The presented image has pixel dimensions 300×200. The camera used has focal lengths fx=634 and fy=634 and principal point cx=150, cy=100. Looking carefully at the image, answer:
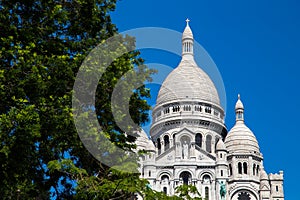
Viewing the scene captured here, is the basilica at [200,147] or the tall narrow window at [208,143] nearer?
the basilica at [200,147]

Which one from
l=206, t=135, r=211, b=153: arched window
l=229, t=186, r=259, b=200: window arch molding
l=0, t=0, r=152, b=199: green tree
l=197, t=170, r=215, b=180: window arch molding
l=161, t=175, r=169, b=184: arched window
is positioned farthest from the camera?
l=206, t=135, r=211, b=153: arched window

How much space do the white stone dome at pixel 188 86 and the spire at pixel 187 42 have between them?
8.01ft

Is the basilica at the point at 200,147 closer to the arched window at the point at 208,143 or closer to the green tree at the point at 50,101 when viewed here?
the arched window at the point at 208,143

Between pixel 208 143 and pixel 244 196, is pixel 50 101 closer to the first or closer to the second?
pixel 244 196

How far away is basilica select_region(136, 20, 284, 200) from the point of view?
6494 centimetres

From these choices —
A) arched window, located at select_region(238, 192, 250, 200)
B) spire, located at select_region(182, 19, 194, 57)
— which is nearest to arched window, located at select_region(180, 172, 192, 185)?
arched window, located at select_region(238, 192, 250, 200)

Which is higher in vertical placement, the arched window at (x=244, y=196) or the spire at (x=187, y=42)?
the spire at (x=187, y=42)

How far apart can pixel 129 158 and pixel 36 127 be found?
12.3 feet

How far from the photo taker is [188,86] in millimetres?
74562

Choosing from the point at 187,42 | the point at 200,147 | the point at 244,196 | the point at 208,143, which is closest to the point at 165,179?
the point at 200,147

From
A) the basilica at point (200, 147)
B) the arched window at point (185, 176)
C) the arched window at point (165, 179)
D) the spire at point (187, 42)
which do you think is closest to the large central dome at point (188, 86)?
the basilica at point (200, 147)

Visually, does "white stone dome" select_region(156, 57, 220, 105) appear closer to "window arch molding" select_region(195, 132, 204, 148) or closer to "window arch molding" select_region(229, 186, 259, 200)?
"window arch molding" select_region(195, 132, 204, 148)

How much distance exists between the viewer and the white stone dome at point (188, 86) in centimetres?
7388

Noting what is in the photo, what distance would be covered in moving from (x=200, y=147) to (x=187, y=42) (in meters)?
18.1
